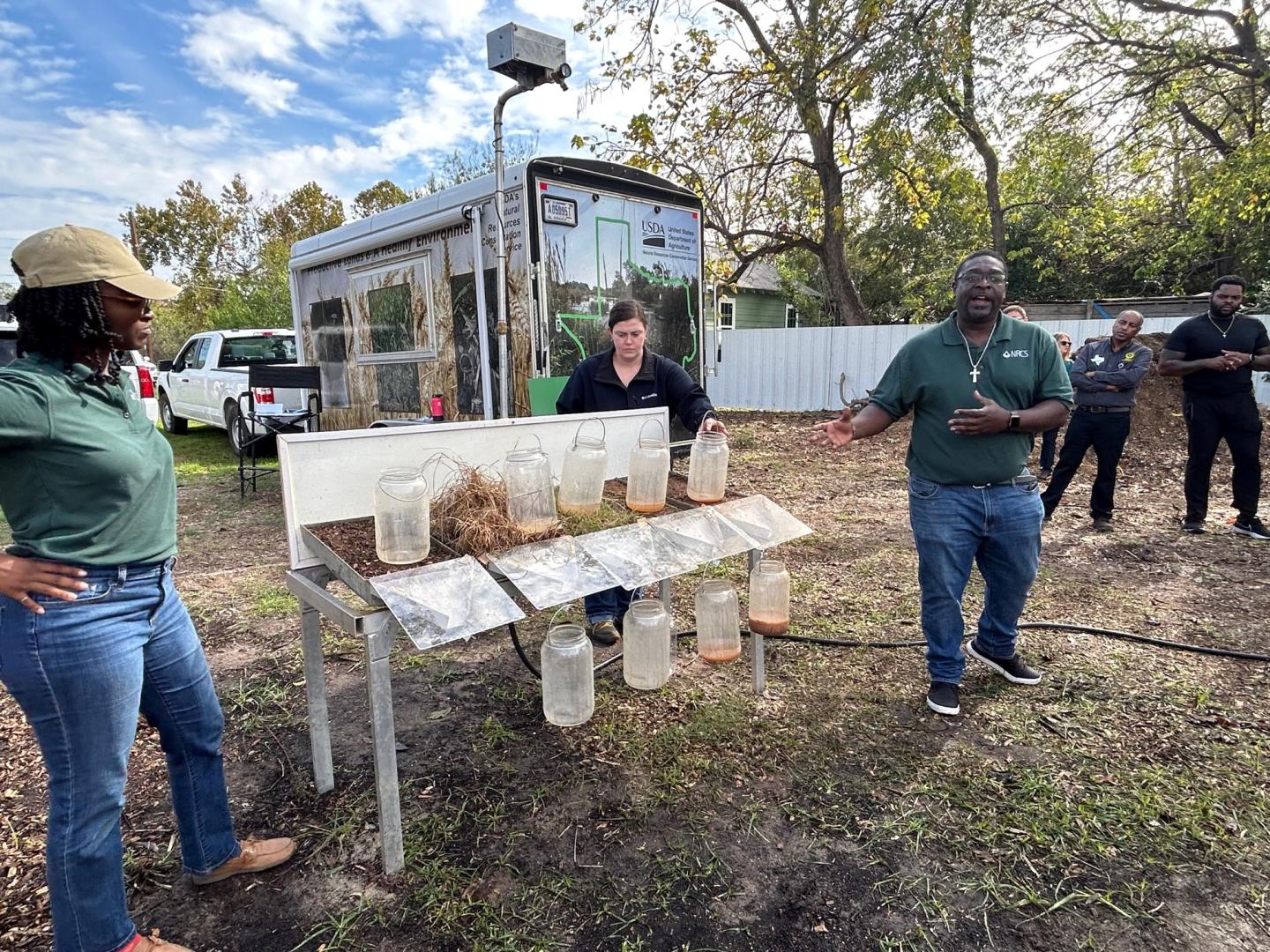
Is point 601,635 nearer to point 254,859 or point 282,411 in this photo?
point 254,859

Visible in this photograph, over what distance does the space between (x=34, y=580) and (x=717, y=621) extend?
8.16 ft

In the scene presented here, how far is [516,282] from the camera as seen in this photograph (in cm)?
502

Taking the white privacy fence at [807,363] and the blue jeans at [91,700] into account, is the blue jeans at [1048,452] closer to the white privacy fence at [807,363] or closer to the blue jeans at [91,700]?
the white privacy fence at [807,363]

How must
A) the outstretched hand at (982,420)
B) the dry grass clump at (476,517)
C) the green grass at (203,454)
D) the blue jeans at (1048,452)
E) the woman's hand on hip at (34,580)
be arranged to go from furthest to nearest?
the green grass at (203,454), the blue jeans at (1048,452), the outstretched hand at (982,420), the dry grass clump at (476,517), the woman's hand on hip at (34,580)

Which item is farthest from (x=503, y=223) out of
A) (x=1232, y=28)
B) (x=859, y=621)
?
(x=1232, y=28)

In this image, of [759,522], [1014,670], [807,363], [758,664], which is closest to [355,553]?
[759,522]

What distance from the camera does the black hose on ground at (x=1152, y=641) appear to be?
3.62 metres

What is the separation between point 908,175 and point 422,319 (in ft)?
34.5

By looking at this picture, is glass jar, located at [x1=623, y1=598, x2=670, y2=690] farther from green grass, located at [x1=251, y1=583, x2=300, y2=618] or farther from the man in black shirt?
the man in black shirt

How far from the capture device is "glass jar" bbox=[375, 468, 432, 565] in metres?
2.22

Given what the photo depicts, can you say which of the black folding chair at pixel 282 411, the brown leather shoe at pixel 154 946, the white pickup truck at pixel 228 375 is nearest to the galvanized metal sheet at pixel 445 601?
the brown leather shoe at pixel 154 946

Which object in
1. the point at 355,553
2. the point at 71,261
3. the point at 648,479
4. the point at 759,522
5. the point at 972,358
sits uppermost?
the point at 71,261

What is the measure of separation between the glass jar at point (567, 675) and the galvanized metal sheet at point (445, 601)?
66cm

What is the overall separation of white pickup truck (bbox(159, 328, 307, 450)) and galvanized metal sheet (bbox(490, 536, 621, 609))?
24.7 feet
